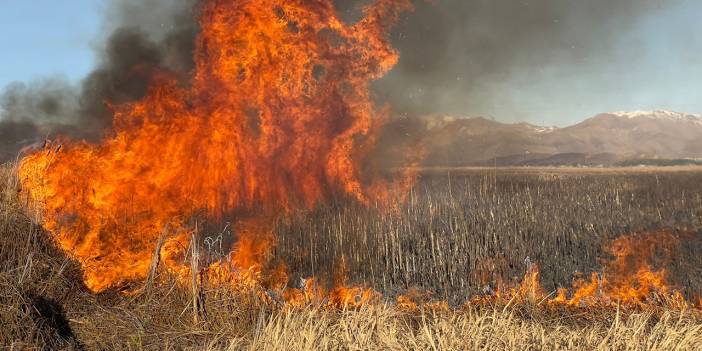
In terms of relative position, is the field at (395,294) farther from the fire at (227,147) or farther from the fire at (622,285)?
the fire at (227,147)

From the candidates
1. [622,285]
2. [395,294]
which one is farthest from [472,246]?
[622,285]

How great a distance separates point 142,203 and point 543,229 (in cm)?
1171

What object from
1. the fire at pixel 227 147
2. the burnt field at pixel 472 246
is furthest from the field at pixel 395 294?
the fire at pixel 227 147

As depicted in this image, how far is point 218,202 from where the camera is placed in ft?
51.2

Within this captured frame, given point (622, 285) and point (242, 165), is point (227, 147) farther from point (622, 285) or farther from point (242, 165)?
point (622, 285)

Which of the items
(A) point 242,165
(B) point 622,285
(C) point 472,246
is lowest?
(B) point 622,285

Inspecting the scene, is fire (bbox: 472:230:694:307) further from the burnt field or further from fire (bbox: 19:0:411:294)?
fire (bbox: 19:0:411:294)

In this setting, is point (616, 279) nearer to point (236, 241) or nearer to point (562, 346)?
point (562, 346)

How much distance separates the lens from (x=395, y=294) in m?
11.3

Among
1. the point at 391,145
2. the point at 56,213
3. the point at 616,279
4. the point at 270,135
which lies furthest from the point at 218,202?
the point at 391,145

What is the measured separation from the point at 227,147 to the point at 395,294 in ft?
23.5

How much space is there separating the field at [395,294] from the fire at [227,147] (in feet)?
2.75

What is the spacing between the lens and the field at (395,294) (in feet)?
20.6

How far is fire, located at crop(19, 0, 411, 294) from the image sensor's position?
9680mm
